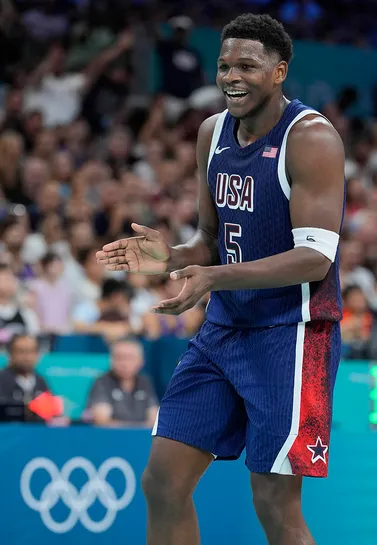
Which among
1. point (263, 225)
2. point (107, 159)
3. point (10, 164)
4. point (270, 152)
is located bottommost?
point (263, 225)

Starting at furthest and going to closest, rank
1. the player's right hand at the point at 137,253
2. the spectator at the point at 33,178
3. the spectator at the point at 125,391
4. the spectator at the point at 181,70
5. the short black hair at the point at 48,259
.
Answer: the spectator at the point at 181,70 < the spectator at the point at 33,178 < the short black hair at the point at 48,259 < the spectator at the point at 125,391 < the player's right hand at the point at 137,253

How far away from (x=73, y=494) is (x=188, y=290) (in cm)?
220

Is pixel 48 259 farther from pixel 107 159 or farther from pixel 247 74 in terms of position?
pixel 247 74

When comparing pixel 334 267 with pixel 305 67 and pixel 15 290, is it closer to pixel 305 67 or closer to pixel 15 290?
pixel 15 290

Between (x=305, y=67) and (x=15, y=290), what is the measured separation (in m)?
6.87

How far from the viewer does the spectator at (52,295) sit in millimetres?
9227

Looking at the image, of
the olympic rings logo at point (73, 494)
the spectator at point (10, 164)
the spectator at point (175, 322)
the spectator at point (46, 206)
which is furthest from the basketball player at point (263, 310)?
the spectator at point (10, 164)

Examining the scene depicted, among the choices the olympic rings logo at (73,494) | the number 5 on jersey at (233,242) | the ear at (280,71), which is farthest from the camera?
the olympic rings logo at (73,494)

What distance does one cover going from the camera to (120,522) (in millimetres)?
5387

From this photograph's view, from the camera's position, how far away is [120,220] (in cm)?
1038

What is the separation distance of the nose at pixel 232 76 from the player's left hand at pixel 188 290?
0.71 meters

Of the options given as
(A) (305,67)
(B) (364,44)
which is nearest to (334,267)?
(A) (305,67)

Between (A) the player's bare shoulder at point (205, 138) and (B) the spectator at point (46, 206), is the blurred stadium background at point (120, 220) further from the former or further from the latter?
(A) the player's bare shoulder at point (205, 138)

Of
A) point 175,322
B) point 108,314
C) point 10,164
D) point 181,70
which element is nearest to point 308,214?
point 108,314
